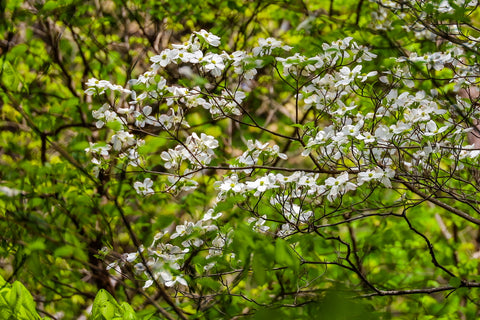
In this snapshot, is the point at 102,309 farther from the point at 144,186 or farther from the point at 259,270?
the point at 259,270

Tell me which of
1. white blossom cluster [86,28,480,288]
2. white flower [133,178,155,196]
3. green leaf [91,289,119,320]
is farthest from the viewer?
white flower [133,178,155,196]

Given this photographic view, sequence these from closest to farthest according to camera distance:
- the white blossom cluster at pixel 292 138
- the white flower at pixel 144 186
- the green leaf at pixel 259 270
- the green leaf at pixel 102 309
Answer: the green leaf at pixel 259 270 → the green leaf at pixel 102 309 → the white blossom cluster at pixel 292 138 → the white flower at pixel 144 186

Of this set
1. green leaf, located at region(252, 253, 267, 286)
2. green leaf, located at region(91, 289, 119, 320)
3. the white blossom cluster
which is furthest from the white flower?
green leaf, located at region(252, 253, 267, 286)

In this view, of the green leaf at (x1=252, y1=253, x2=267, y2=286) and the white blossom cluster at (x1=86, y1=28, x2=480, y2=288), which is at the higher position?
the white blossom cluster at (x1=86, y1=28, x2=480, y2=288)

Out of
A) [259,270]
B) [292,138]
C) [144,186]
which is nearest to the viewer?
[259,270]

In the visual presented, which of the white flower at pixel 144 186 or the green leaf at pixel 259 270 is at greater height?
the white flower at pixel 144 186

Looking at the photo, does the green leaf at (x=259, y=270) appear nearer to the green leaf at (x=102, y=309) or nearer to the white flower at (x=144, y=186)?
the green leaf at (x=102, y=309)

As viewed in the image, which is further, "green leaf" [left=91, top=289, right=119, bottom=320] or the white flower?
the white flower

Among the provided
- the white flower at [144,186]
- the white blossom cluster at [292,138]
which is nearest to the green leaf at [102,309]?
the white blossom cluster at [292,138]

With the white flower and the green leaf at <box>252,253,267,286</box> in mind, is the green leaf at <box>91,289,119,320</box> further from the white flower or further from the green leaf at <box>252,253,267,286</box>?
the green leaf at <box>252,253,267,286</box>

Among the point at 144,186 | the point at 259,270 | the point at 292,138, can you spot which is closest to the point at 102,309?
the point at 144,186

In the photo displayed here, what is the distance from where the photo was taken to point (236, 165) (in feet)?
8.27

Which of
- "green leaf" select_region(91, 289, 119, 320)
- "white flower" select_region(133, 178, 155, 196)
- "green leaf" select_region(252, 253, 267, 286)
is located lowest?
"green leaf" select_region(91, 289, 119, 320)

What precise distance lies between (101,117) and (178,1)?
6.83 ft
